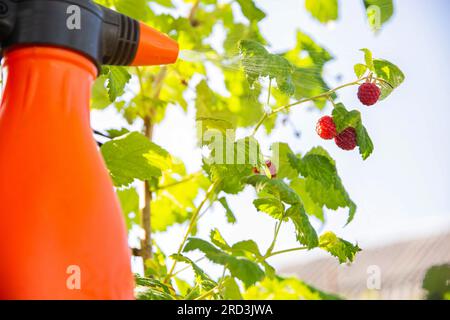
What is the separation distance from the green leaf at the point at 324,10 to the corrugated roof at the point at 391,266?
0.42m

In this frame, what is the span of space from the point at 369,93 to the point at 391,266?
1.35 feet

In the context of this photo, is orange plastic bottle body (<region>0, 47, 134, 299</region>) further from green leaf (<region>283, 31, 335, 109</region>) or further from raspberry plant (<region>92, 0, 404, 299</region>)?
green leaf (<region>283, 31, 335, 109</region>)

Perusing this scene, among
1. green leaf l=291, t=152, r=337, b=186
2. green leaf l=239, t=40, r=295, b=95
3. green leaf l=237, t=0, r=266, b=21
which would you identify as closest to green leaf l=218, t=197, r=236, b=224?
green leaf l=291, t=152, r=337, b=186

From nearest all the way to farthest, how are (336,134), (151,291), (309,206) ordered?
1. (151,291)
2. (336,134)
3. (309,206)

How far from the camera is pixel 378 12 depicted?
897 millimetres

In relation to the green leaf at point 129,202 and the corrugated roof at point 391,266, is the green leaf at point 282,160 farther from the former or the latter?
the green leaf at point 129,202

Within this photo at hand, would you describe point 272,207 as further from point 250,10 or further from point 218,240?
point 250,10

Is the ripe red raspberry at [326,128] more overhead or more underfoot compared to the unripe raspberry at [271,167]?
more overhead

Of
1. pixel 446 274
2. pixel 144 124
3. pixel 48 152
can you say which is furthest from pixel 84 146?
pixel 144 124

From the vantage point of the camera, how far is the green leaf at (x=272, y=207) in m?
0.76

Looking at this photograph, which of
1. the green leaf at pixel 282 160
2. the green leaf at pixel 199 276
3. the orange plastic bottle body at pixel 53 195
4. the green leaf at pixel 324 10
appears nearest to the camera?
the orange plastic bottle body at pixel 53 195

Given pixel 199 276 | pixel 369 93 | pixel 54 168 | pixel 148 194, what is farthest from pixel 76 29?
pixel 148 194

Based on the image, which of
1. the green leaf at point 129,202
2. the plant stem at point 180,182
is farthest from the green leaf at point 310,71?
the green leaf at point 129,202

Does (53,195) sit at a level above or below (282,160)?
below
